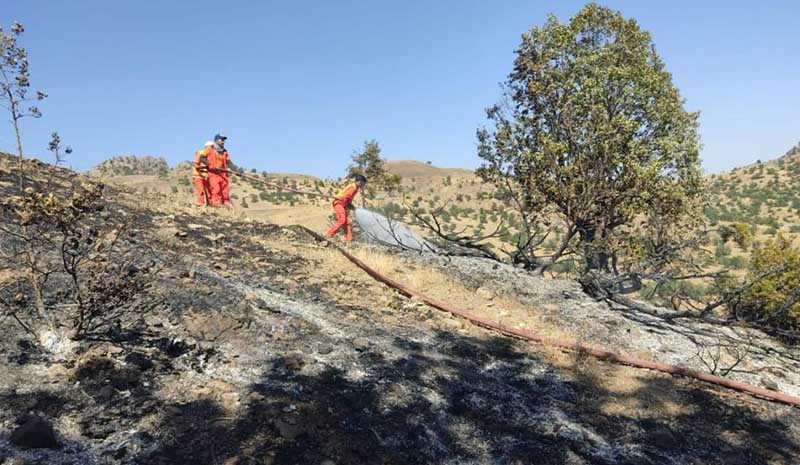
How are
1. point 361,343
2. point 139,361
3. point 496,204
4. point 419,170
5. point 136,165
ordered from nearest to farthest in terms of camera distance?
1. point 139,361
2. point 361,343
3. point 496,204
4. point 136,165
5. point 419,170

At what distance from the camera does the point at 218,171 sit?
11234mm

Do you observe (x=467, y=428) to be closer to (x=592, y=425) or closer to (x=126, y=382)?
(x=592, y=425)

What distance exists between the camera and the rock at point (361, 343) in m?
5.01

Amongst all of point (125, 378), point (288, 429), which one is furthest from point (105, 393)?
point (288, 429)

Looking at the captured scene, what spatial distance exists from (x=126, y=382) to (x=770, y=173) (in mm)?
47432

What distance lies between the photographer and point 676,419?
177 inches

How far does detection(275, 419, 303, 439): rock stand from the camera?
3365 millimetres

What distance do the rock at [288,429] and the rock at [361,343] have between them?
1564 mm

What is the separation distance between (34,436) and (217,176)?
9184 mm

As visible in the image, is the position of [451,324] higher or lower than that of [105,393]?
lower

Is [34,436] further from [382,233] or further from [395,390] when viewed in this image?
[382,233]

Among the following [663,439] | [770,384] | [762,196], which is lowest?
[770,384]

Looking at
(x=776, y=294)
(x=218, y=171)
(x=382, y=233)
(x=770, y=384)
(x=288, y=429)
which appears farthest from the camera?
(x=382, y=233)

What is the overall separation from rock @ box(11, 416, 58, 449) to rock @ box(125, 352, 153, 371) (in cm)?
91
